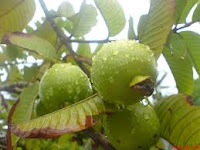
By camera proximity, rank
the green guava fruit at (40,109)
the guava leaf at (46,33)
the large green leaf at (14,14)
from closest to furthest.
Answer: the green guava fruit at (40,109)
the large green leaf at (14,14)
the guava leaf at (46,33)

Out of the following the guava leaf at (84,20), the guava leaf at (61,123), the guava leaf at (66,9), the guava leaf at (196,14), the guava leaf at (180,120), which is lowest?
the guava leaf at (180,120)

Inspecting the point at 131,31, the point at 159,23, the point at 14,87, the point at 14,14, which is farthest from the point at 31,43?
the point at 14,87

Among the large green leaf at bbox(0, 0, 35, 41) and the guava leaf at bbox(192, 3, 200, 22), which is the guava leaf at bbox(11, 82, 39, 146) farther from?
the guava leaf at bbox(192, 3, 200, 22)

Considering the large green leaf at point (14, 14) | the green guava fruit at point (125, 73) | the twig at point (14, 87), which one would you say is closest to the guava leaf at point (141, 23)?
the green guava fruit at point (125, 73)

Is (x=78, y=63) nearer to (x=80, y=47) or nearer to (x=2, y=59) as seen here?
(x=80, y=47)

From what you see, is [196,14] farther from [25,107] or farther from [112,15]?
[25,107]

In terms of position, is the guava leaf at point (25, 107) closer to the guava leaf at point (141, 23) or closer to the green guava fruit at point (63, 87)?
the green guava fruit at point (63, 87)
